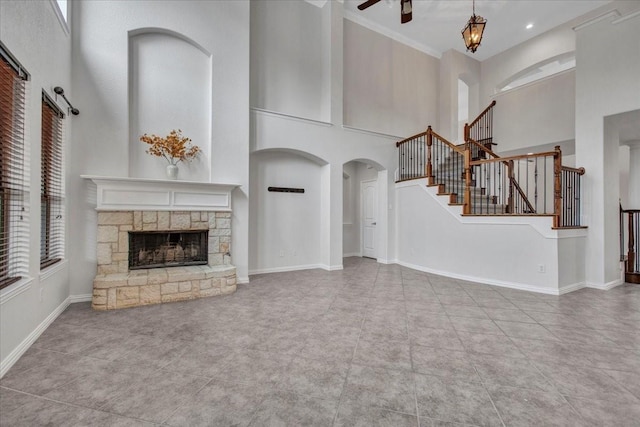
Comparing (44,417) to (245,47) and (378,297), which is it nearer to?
(378,297)

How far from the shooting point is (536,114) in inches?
285

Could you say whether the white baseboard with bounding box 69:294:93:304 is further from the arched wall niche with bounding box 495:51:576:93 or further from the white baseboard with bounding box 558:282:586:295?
the arched wall niche with bounding box 495:51:576:93

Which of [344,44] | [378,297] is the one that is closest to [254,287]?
[378,297]

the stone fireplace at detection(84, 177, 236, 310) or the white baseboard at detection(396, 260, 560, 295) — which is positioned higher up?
the stone fireplace at detection(84, 177, 236, 310)

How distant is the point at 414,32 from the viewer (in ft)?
24.6

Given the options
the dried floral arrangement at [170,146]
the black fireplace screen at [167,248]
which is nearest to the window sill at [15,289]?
the black fireplace screen at [167,248]

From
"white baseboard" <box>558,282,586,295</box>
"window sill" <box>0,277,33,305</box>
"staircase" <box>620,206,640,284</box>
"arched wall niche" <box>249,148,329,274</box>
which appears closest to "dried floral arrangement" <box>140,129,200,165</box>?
"arched wall niche" <box>249,148,329,274</box>

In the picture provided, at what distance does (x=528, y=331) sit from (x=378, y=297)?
173cm

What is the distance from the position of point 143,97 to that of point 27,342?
11.0 ft

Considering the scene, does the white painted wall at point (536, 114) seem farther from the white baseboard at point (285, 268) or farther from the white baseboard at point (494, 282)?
the white baseboard at point (285, 268)

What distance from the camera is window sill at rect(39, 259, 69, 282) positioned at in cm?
294

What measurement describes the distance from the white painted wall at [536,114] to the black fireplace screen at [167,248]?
25.7ft

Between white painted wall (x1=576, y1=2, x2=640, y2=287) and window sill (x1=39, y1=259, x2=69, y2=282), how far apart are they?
7399 mm

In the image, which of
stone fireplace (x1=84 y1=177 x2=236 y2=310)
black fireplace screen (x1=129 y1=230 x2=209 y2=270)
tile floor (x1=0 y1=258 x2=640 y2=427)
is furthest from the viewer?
black fireplace screen (x1=129 y1=230 x2=209 y2=270)
